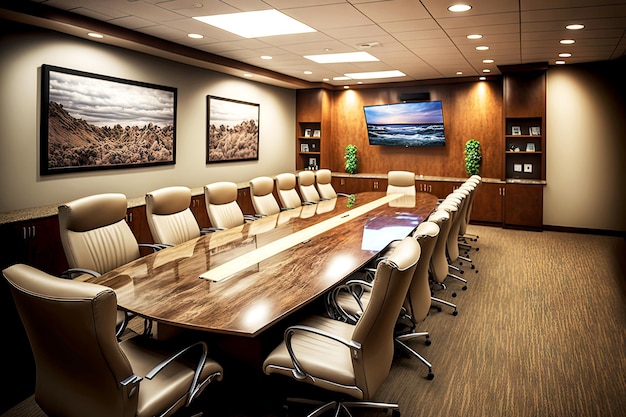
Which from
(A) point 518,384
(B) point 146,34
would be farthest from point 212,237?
(B) point 146,34

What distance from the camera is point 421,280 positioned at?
286cm

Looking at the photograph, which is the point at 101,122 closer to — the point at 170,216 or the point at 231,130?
the point at 170,216

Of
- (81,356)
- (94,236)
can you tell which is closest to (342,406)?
(81,356)

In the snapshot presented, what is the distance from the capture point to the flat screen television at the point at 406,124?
8727 millimetres

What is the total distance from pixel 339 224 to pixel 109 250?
2020 mm

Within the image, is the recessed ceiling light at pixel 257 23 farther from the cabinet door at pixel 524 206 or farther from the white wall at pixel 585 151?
the white wall at pixel 585 151

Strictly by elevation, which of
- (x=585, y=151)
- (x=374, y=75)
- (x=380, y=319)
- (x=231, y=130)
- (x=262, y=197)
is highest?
(x=374, y=75)

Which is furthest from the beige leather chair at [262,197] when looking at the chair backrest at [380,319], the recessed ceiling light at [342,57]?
the chair backrest at [380,319]

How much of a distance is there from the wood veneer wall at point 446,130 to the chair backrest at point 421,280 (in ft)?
18.2

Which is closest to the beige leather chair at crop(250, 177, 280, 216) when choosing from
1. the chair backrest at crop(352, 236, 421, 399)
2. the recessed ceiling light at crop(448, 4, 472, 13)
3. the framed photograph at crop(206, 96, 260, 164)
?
the framed photograph at crop(206, 96, 260, 164)

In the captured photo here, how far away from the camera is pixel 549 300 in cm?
434

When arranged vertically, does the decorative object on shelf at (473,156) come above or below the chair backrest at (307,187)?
above

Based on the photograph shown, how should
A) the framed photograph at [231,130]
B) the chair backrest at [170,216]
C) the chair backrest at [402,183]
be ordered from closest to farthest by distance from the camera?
the chair backrest at [170,216], the chair backrest at [402,183], the framed photograph at [231,130]

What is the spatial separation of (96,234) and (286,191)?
2.93 metres
